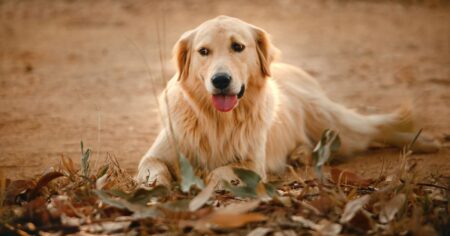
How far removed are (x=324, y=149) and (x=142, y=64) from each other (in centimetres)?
722

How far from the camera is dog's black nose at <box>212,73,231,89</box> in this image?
4418 millimetres

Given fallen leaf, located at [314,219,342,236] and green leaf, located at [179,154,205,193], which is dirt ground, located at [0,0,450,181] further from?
fallen leaf, located at [314,219,342,236]

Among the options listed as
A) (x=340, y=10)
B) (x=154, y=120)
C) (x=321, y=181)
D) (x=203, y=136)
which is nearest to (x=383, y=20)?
(x=340, y=10)

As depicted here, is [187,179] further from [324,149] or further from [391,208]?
[391,208]

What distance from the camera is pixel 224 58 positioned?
457cm

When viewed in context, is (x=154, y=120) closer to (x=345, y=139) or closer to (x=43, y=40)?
(x=345, y=139)

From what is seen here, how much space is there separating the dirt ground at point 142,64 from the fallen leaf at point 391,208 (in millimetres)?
1612

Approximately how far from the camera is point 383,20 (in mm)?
13555

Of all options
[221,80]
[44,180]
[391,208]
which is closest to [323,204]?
[391,208]

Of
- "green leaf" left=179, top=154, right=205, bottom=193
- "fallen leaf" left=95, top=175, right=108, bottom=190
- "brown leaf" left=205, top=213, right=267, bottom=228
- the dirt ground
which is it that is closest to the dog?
the dirt ground

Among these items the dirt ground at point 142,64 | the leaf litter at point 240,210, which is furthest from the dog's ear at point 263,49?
the leaf litter at point 240,210

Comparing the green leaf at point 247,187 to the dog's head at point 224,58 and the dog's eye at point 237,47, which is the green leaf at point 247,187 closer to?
the dog's head at point 224,58

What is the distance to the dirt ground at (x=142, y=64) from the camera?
19.4ft

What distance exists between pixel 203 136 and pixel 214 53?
23.8 inches
